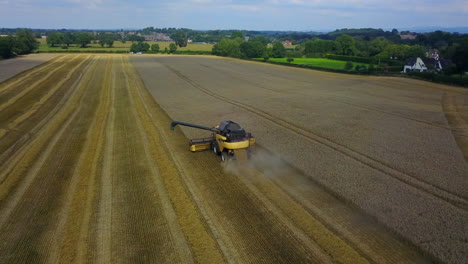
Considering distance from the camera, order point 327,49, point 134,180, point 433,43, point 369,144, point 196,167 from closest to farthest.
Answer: point 134,180 < point 196,167 < point 369,144 < point 327,49 < point 433,43

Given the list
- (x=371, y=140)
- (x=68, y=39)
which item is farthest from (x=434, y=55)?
(x=68, y=39)

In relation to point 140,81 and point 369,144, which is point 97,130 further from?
point 140,81

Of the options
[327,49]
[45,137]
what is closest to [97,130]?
[45,137]

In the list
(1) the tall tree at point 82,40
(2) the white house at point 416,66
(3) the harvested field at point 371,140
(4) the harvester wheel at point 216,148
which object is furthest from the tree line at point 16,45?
(2) the white house at point 416,66

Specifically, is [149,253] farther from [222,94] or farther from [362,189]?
[222,94]

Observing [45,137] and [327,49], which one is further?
[327,49]

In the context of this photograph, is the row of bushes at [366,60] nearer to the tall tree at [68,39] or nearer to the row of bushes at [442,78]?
the row of bushes at [442,78]

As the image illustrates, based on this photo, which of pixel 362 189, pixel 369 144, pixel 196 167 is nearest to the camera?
pixel 362 189
